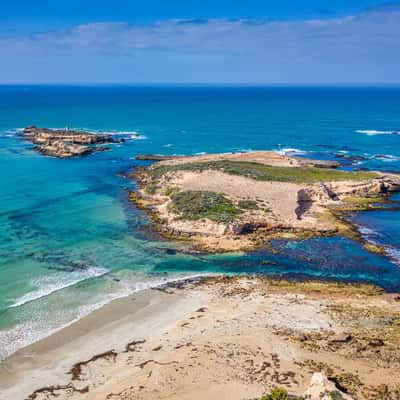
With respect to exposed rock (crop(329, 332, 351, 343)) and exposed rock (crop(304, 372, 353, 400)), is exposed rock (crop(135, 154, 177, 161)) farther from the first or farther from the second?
exposed rock (crop(304, 372, 353, 400))

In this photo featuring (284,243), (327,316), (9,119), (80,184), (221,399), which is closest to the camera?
(221,399)

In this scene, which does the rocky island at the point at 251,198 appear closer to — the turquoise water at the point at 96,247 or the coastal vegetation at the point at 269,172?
the coastal vegetation at the point at 269,172

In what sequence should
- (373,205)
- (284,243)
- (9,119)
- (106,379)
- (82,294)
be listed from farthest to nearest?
(9,119) < (373,205) < (284,243) < (82,294) < (106,379)

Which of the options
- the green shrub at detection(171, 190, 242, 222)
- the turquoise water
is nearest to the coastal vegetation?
the turquoise water

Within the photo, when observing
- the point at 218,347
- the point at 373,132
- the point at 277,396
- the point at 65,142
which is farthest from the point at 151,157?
the point at 277,396

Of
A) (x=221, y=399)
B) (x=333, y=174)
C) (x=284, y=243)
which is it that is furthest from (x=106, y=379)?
(x=333, y=174)

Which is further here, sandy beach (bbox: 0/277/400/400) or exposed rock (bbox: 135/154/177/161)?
exposed rock (bbox: 135/154/177/161)

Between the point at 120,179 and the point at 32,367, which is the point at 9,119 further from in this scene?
the point at 32,367
